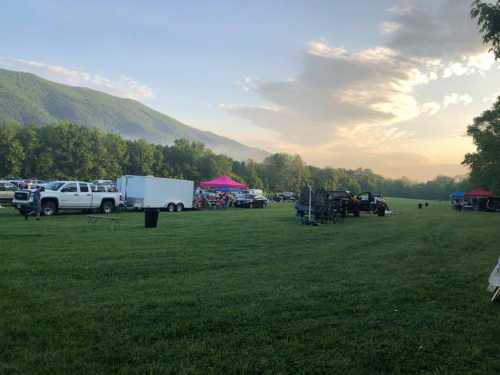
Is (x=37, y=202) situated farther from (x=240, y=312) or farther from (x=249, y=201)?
(x=249, y=201)

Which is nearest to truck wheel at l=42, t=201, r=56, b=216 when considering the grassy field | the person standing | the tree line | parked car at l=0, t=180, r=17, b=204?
the person standing

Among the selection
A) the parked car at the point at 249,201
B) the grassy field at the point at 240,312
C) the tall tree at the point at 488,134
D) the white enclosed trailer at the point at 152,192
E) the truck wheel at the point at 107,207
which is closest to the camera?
the grassy field at the point at 240,312

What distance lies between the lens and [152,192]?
79.6 ft

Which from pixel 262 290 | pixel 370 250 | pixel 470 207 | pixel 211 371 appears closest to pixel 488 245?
pixel 370 250

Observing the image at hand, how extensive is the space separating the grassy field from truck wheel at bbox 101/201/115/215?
38.9 ft

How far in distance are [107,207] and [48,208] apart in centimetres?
318

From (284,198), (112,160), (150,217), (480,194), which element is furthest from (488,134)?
(112,160)

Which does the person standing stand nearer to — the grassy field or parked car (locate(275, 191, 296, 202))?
the grassy field

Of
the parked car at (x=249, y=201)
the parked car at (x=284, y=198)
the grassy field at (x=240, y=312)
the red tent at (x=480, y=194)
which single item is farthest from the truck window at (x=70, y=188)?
the red tent at (x=480, y=194)

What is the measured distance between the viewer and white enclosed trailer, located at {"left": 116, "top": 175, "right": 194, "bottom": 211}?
78.3ft

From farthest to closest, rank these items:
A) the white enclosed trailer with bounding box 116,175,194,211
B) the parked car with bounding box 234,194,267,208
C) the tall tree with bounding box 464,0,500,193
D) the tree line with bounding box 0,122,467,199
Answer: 1. the tree line with bounding box 0,122,467,199
2. the parked car with bounding box 234,194,267,208
3. the white enclosed trailer with bounding box 116,175,194,211
4. the tall tree with bounding box 464,0,500,193

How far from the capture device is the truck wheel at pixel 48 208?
62.0 ft

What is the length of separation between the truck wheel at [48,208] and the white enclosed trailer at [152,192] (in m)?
5.05

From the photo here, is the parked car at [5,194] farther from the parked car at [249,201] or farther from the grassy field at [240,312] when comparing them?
the grassy field at [240,312]
